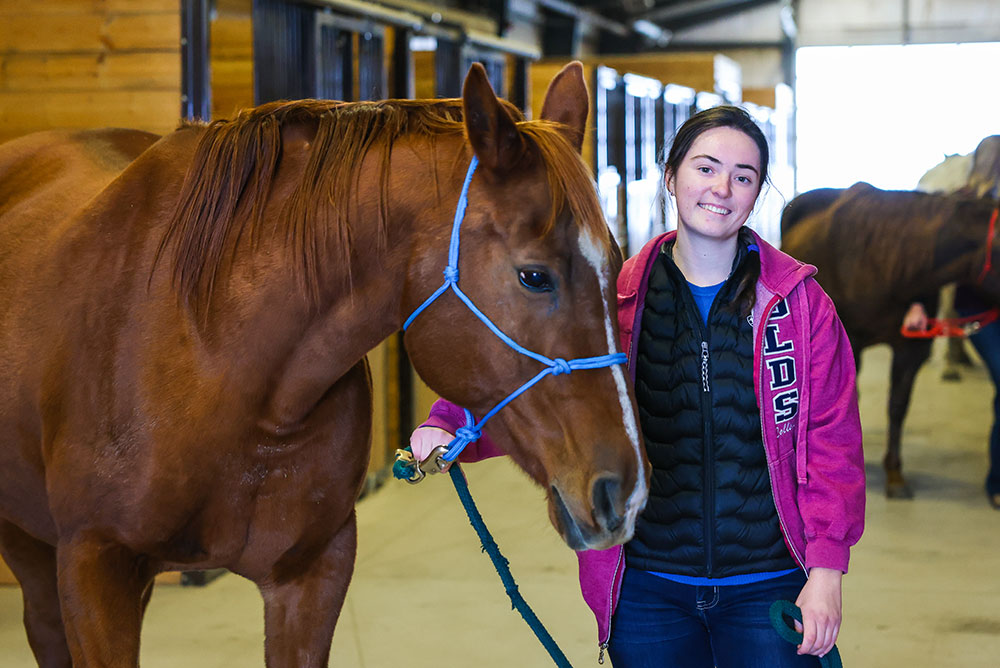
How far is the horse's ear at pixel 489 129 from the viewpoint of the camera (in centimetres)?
124

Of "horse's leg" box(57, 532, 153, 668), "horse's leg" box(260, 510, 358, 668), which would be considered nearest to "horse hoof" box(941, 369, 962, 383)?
"horse's leg" box(260, 510, 358, 668)

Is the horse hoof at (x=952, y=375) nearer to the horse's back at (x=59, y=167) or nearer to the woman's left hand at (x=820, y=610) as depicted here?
the horse's back at (x=59, y=167)

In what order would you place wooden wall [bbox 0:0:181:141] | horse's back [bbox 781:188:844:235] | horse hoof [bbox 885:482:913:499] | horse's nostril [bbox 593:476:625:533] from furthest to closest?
horse's back [bbox 781:188:844:235] → horse hoof [bbox 885:482:913:499] → wooden wall [bbox 0:0:181:141] → horse's nostril [bbox 593:476:625:533]

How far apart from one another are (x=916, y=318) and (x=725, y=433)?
3.14 meters

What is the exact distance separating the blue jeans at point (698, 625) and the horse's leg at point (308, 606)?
0.43m

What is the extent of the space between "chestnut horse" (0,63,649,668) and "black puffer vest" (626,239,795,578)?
0.27 metres

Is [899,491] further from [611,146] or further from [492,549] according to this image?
[611,146]

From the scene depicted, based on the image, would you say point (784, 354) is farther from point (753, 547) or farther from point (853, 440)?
point (753, 547)

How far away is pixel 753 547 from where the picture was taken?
4.89ft

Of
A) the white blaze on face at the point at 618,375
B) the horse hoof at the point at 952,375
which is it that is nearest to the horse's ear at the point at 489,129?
the white blaze on face at the point at 618,375

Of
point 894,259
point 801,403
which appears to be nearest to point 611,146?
point 894,259

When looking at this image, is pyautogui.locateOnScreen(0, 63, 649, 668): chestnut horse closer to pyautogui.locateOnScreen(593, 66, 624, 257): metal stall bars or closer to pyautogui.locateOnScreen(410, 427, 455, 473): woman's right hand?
pyautogui.locateOnScreen(410, 427, 455, 473): woman's right hand

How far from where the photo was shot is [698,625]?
1543 millimetres

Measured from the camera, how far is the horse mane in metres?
1.38
